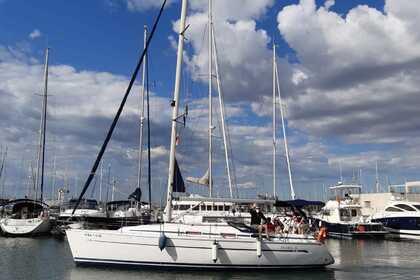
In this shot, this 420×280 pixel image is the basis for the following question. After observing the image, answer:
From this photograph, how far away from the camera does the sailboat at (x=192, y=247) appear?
22078mm

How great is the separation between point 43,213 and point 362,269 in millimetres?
31570

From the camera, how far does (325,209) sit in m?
56.9

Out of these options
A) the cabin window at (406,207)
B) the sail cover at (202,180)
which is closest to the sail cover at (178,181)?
the sail cover at (202,180)

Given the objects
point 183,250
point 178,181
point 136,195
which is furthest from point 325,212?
point 183,250

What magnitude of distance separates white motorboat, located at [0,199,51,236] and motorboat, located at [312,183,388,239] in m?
26.2

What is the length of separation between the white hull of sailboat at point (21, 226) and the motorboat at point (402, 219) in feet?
117

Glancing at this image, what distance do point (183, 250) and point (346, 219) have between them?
36152 mm

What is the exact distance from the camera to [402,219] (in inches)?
1930

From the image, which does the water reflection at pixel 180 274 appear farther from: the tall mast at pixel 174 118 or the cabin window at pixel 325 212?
the cabin window at pixel 325 212

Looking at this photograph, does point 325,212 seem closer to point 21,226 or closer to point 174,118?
point 21,226

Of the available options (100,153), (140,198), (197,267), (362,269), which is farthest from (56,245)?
(362,269)

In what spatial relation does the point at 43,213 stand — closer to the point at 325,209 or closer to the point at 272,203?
the point at 272,203

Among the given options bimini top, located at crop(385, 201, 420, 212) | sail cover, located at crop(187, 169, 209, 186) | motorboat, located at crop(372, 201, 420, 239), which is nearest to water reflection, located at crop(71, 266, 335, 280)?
sail cover, located at crop(187, 169, 209, 186)

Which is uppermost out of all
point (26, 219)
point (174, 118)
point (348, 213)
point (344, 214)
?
point (174, 118)
